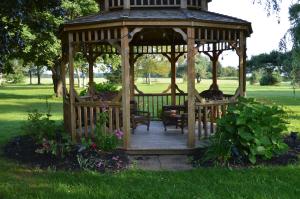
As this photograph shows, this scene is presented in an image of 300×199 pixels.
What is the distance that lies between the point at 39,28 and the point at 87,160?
378cm

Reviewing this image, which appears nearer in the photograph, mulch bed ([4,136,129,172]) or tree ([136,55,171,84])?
mulch bed ([4,136,129,172])

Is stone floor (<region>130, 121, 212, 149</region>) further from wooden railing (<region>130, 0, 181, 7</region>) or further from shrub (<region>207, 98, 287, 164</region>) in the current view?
wooden railing (<region>130, 0, 181, 7</region>)

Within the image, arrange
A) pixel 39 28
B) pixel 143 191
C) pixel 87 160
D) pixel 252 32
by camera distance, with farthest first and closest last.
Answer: pixel 252 32 < pixel 39 28 < pixel 87 160 < pixel 143 191

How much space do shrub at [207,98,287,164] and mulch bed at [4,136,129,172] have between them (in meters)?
1.86

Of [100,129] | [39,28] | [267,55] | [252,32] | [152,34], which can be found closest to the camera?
[100,129]

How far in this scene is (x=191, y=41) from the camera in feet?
31.0

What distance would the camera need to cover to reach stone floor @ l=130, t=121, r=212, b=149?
9.80m

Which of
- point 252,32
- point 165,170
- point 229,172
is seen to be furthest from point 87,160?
point 252,32

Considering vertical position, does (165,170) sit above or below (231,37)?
below

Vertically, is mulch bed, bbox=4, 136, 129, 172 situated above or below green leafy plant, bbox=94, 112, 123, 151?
below

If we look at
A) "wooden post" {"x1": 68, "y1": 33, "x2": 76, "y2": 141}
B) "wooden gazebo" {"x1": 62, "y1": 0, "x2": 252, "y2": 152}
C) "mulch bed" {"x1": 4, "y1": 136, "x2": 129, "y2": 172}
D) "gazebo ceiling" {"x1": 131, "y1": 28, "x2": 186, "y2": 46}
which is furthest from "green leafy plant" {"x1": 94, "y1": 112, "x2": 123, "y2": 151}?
"gazebo ceiling" {"x1": 131, "y1": 28, "x2": 186, "y2": 46}

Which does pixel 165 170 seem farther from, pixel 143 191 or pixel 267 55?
pixel 267 55

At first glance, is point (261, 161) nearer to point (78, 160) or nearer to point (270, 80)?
point (78, 160)

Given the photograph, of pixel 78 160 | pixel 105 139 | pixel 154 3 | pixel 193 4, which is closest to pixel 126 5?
pixel 154 3
